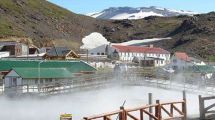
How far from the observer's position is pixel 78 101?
54.4m

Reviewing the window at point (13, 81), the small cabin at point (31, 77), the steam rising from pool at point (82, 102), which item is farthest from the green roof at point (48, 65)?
the steam rising from pool at point (82, 102)

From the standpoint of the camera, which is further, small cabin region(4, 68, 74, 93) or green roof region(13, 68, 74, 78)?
green roof region(13, 68, 74, 78)

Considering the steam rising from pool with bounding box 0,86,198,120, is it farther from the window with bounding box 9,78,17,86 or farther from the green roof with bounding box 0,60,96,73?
the green roof with bounding box 0,60,96,73

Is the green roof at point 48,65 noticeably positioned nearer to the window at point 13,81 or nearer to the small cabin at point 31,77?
the small cabin at point 31,77

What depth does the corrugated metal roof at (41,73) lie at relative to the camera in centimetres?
6544

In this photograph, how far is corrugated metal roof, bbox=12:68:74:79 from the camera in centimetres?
6544

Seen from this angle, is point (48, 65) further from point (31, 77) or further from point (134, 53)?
point (134, 53)

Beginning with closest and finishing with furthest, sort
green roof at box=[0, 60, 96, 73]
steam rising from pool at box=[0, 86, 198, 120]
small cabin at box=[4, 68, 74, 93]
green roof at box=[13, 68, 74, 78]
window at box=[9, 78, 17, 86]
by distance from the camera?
steam rising from pool at box=[0, 86, 198, 120] → small cabin at box=[4, 68, 74, 93] → green roof at box=[13, 68, 74, 78] → window at box=[9, 78, 17, 86] → green roof at box=[0, 60, 96, 73]

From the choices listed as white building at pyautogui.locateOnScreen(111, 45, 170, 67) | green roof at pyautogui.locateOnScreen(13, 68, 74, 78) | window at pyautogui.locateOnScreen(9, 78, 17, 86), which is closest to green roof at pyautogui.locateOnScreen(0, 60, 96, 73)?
green roof at pyautogui.locateOnScreen(13, 68, 74, 78)

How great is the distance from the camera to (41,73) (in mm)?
66625

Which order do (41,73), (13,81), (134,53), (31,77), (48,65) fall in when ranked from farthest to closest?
(134,53), (48,65), (41,73), (13,81), (31,77)

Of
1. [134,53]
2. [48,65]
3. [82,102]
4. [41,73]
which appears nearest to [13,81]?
[41,73]

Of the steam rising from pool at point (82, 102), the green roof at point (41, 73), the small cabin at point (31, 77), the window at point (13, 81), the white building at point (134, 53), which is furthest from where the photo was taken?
the white building at point (134, 53)

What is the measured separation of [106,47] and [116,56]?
710 cm
